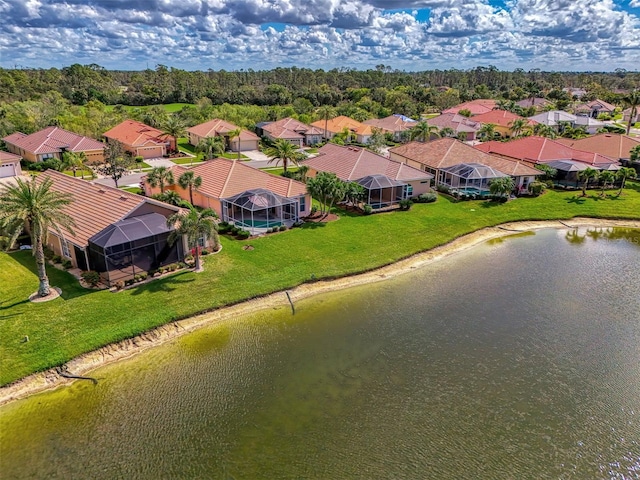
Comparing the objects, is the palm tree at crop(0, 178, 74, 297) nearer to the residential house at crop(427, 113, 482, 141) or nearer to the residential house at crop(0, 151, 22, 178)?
the residential house at crop(0, 151, 22, 178)

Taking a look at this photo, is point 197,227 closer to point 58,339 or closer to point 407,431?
point 58,339

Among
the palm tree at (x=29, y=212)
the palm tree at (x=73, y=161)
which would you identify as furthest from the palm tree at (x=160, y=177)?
the palm tree at (x=73, y=161)

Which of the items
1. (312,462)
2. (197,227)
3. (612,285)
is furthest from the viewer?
(612,285)

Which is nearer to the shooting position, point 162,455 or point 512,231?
point 162,455

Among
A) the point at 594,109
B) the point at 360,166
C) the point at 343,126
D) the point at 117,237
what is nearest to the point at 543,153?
the point at 360,166

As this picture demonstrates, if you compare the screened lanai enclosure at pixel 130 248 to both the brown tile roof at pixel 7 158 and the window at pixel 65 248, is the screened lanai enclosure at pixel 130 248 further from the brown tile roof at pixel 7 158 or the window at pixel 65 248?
the brown tile roof at pixel 7 158

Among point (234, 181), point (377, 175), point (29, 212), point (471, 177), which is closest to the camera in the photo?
point (29, 212)

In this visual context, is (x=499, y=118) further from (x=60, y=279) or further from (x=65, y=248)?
(x=60, y=279)

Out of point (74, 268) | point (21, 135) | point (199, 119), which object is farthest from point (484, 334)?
point (199, 119)
